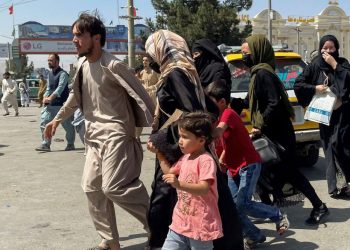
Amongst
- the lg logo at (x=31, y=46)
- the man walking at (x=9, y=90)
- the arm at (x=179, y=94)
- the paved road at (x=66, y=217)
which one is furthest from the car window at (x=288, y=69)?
the lg logo at (x=31, y=46)

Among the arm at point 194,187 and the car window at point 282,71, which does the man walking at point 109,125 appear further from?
the car window at point 282,71

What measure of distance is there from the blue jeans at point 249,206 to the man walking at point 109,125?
2.70 feet

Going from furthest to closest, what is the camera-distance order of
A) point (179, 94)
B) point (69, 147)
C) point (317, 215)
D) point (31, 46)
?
point (31, 46) → point (69, 147) → point (317, 215) → point (179, 94)

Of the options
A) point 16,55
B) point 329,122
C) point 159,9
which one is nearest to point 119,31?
point 16,55

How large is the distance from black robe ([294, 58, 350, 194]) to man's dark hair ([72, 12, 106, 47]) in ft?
8.99

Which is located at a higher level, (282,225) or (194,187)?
(194,187)

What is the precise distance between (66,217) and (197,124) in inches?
119

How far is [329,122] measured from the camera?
238 inches

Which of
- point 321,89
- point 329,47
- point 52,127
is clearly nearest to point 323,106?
point 321,89

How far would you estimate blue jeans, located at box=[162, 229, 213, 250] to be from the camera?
331 centimetres

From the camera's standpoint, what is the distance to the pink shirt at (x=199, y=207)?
10.6 ft

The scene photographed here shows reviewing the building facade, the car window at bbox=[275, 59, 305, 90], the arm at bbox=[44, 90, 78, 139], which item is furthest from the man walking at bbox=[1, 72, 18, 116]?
the building facade

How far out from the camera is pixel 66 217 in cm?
579

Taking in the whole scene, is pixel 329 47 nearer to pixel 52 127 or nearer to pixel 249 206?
pixel 249 206
